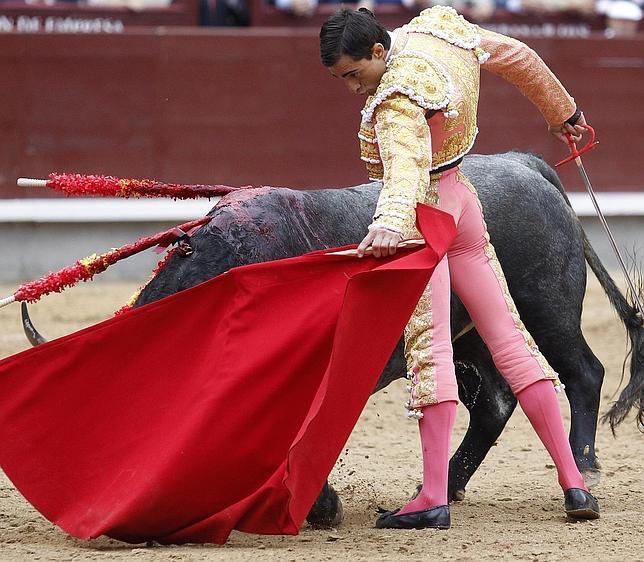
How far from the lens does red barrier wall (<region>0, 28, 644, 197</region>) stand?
7.80 m

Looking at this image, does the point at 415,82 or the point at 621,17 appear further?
the point at 621,17

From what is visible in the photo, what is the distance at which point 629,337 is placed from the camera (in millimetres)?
3990

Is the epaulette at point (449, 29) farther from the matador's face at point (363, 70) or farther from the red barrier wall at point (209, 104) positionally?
the red barrier wall at point (209, 104)

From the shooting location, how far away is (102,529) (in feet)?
9.62

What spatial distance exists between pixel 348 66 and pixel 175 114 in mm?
5136

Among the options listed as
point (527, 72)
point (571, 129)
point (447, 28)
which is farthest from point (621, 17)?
point (447, 28)

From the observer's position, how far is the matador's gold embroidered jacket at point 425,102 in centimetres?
283

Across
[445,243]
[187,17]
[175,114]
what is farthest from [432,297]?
[187,17]

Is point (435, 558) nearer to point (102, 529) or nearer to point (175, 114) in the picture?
point (102, 529)

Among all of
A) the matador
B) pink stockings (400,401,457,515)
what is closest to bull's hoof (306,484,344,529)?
the matador

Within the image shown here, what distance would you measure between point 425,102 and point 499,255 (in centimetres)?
74

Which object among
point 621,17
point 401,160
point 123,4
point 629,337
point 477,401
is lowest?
point 477,401

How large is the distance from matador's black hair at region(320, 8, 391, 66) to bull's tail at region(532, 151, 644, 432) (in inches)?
42.7

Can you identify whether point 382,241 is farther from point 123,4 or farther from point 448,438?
point 123,4
